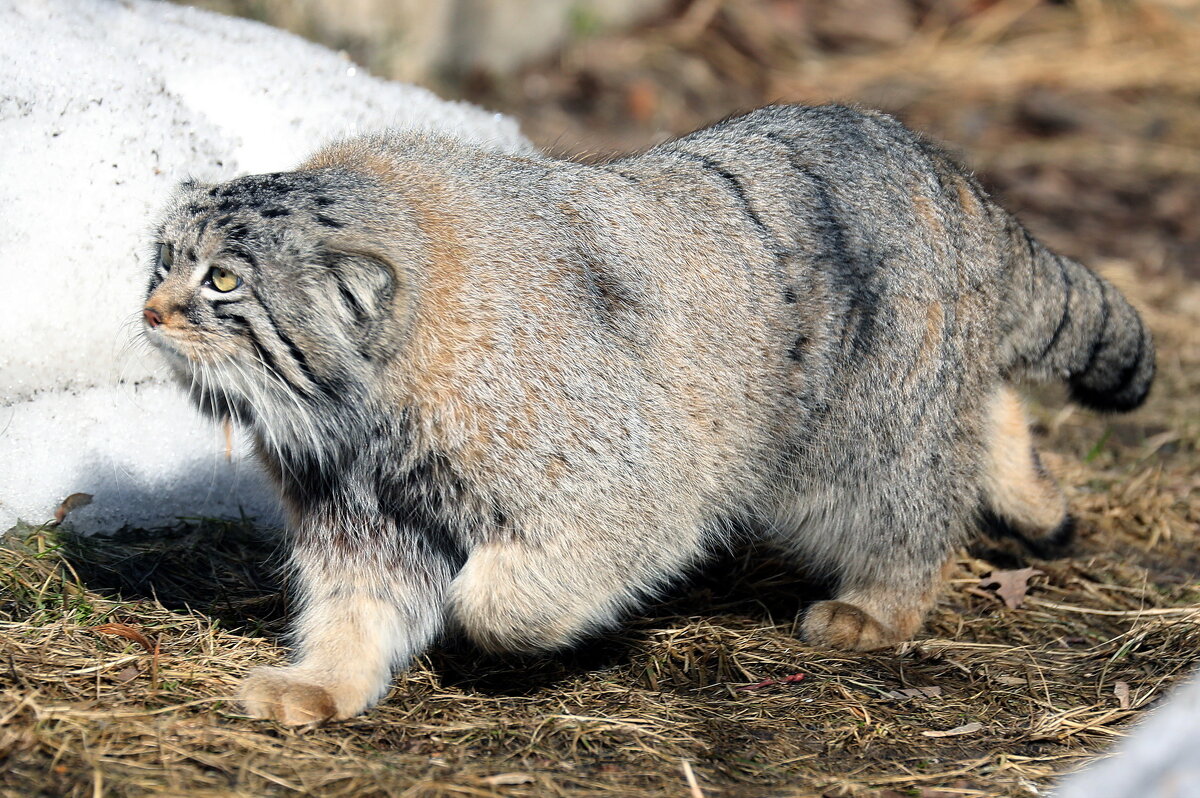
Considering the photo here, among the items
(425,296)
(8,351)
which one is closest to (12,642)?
(8,351)

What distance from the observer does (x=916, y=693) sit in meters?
3.43

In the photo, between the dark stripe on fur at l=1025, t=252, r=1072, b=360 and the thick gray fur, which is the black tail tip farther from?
the thick gray fur

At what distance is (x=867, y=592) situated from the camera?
3912 mm

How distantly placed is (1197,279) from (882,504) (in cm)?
405

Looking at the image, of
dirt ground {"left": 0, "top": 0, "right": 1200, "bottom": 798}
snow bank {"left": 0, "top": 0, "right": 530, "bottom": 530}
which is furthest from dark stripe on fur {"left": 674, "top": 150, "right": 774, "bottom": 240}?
snow bank {"left": 0, "top": 0, "right": 530, "bottom": 530}

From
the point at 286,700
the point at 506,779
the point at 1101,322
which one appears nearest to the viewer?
the point at 506,779

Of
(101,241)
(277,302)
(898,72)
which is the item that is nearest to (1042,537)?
(277,302)

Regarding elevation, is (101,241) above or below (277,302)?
below

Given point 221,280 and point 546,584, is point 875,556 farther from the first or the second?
point 221,280

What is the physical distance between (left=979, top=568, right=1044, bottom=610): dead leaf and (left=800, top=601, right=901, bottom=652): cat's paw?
487 millimetres

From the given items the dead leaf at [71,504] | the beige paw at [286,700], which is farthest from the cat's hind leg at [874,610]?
the dead leaf at [71,504]

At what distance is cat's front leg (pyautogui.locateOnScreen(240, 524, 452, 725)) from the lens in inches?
125

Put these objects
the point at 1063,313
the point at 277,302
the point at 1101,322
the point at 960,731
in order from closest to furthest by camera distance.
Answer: the point at 277,302, the point at 960,731, the point at 1063,313, the point at 1101,322

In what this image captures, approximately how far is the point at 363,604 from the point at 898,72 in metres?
7.24
